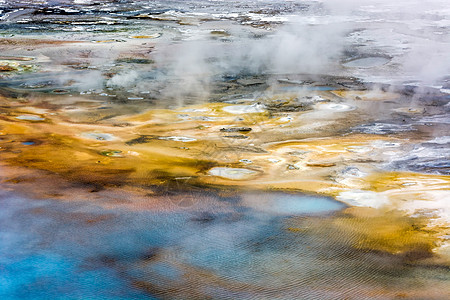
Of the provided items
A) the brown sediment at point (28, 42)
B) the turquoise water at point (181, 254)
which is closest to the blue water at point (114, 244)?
the turquoise water at point (181, 254)

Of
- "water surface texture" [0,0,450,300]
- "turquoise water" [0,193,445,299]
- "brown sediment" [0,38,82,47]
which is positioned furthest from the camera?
"brown sediment" [0,38,82,47]

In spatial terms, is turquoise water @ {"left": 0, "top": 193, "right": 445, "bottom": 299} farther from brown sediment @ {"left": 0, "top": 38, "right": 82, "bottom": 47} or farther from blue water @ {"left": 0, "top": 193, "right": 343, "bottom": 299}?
brown sediment @ {"left": 0, "top": 38, "right": 82, "bottom": 47}

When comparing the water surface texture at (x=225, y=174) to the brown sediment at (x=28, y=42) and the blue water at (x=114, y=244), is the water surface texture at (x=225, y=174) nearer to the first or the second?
the blue water at (x=114, y=244)

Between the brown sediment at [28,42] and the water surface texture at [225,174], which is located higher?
the brown sediment at [28,42]

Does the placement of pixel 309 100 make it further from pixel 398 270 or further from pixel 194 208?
pixel 398 270

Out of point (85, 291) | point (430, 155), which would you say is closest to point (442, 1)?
point (430, 155)

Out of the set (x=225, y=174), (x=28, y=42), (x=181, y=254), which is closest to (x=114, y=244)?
(x=181, y=254)

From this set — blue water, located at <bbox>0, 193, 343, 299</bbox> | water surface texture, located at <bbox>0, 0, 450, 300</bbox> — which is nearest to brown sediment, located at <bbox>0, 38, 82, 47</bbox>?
water surface texture, located at <bbox>0, 0, 450, 300</bbox>

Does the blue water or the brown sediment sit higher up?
the brown sediment
